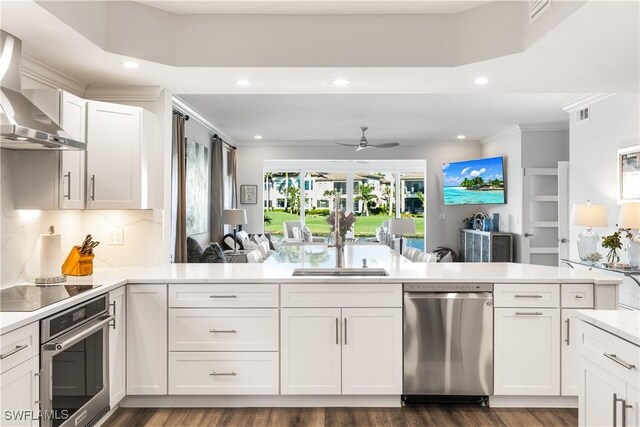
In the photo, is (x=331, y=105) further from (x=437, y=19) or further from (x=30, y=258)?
(x=30, y=258)

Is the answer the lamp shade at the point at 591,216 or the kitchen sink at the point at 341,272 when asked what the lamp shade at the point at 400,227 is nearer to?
the lamp shade at the point at 591,216

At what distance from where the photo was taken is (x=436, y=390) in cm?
301

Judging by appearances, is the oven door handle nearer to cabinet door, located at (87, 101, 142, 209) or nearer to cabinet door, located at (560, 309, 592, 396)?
cabinet door, located at (87, 101, 142, 209)

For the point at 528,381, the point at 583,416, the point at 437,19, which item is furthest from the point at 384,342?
the point at 437,19

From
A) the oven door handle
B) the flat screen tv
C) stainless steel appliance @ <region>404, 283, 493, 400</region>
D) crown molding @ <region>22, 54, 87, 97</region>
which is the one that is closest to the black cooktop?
the oven door handle

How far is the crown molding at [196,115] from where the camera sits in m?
5.65

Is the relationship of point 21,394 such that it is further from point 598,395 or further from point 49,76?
point 598,395

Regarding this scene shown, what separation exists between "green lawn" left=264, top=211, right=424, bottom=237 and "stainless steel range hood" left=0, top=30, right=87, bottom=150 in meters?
7.87

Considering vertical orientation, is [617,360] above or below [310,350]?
above

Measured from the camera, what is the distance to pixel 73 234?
11.4 ft

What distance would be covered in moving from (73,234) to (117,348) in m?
1.10

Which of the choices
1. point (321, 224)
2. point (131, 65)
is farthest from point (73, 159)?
point (321, 224)

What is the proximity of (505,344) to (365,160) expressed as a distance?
7103 millimetres

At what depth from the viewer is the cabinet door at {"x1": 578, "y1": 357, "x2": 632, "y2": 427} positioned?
1.70 metres
